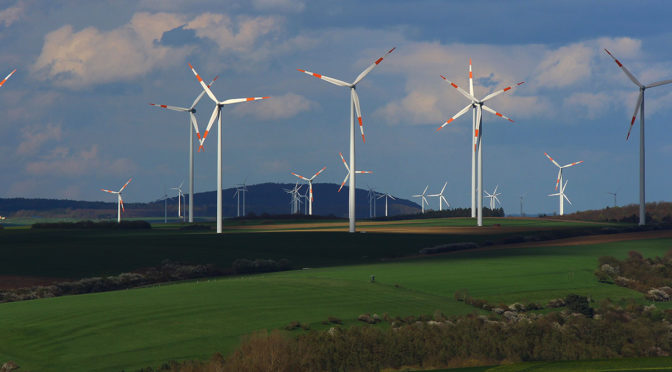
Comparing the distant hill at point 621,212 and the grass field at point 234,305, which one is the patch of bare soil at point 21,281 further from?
the distant hill at point 621,212

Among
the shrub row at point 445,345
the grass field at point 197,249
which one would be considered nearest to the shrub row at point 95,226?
the grass field at point 197,249

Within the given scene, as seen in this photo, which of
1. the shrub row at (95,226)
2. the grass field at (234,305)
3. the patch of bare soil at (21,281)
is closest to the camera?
the grass field at (234,305)

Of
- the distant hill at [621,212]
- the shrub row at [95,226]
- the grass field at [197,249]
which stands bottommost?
the grass field at [197,249]

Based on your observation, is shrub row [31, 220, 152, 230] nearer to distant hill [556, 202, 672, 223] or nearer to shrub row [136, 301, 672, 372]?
distant hill [556, 202, 672, 223]

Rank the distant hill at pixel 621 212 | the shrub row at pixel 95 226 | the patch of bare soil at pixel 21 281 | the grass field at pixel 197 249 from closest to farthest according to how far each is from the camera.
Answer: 1. the patch of bare soil at pixel 21 281
2. the grass field at pixel 197 249
3. the shrub row at pixel 95 226
4. the distant hill at pixel 621 212

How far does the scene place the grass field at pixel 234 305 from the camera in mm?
33750

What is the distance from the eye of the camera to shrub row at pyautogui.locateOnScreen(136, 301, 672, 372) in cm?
2786

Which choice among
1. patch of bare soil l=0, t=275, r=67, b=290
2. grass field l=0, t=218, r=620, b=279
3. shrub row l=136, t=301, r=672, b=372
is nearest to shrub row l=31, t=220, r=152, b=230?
grass field l=0, t=218, r=620, b=279

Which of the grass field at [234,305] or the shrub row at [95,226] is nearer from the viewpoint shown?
the grass field at [234,305]

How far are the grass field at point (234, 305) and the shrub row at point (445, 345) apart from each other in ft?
13.6

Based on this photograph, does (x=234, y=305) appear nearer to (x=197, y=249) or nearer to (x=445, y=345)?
(x=445, y=345)

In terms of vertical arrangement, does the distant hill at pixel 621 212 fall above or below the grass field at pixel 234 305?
Result: above

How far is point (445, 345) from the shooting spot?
32.4 metres

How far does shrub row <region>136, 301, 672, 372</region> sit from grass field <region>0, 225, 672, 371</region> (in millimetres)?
4155
